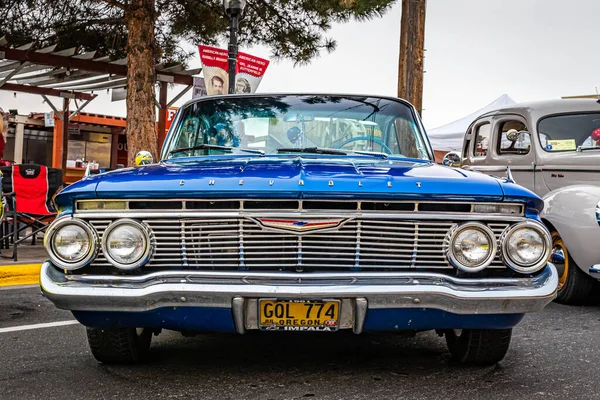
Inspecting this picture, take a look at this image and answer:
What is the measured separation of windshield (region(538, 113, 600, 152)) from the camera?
7.26 m

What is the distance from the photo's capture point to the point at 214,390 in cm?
347

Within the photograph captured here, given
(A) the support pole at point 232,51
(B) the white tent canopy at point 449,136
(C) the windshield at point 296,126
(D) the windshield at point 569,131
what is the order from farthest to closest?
(B) the white tent canopy at point 449,136
(A) the support pole at point 232,51
(D) the windshield at point 569,131
(C) the windshield at point 296,126

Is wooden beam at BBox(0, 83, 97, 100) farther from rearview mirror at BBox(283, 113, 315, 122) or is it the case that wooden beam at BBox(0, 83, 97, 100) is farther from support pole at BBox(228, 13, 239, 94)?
rearview mirror at BBox(283, 113, 315, 122)

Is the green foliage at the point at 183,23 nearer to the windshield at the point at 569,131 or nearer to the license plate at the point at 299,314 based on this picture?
the windshield at the point at 569,131

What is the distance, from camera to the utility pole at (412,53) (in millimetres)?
12391

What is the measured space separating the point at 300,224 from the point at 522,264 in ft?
3.38

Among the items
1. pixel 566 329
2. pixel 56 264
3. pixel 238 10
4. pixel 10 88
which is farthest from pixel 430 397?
pixel 10 88

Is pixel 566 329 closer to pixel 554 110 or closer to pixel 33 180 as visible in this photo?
pixel 554 110

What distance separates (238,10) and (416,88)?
10.4 feet

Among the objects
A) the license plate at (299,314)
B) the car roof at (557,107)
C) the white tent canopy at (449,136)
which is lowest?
the license plate at (299,314)

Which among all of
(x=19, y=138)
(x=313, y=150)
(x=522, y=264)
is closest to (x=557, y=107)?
(x=313, y=150)

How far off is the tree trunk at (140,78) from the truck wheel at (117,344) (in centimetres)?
782

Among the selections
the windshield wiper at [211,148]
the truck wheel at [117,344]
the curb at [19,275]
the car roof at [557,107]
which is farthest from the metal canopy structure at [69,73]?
the truck wheel at [117,344]

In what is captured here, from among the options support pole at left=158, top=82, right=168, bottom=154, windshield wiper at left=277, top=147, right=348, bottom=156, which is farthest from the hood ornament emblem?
support pole at left=158, top=82, right=168, bottom=154
